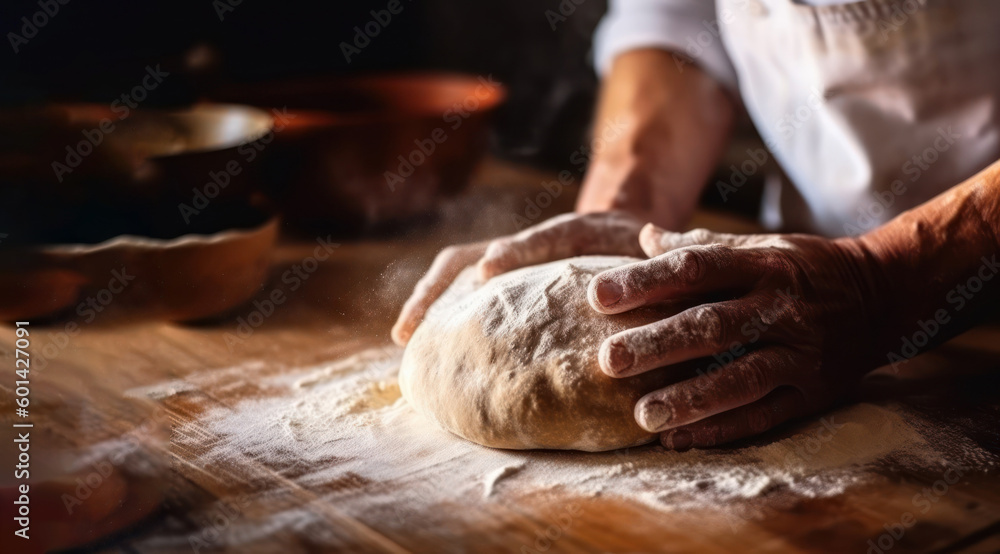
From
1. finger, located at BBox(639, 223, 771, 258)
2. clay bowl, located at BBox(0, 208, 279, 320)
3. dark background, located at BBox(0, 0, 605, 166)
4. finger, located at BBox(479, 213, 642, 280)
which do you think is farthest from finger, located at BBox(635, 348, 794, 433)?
dark background, located at BBox(0, 0, 605, 166)

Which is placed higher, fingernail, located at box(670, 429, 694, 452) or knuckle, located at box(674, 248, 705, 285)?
knuckle, located at box(674, 248, 705, 285)

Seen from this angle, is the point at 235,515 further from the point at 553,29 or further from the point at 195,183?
the point at 553,29

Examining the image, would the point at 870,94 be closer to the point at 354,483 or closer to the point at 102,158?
the point at 354,483

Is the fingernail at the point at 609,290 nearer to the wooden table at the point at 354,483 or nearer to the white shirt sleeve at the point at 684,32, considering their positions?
the wooden table at the point at 354,483

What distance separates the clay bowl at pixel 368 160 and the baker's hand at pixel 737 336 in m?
1.05

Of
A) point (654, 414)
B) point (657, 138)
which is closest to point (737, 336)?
point (654, 414)

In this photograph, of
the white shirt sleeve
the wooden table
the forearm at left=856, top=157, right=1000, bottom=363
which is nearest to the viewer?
the wooden table

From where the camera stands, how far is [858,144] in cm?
170

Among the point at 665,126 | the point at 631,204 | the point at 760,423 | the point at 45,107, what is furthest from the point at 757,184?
the point at 45,107

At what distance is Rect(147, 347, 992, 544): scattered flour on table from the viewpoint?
1079 millimetres

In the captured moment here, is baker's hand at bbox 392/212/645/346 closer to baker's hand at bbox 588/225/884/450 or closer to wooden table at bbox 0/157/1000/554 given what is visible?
wooden table at bbox 0/157/1000/554

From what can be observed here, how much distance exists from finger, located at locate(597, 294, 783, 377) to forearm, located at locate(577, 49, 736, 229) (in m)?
0.67

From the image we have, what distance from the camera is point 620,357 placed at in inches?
43.6

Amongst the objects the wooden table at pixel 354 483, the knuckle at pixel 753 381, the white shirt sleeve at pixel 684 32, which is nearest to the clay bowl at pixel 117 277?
the wooden table at pixel 354 483
